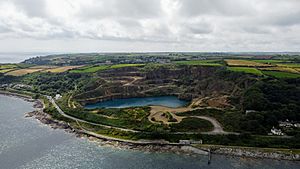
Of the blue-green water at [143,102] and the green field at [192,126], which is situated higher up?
the green field at [192,126]

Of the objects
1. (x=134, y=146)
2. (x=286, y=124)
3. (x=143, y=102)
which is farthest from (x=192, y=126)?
(x=143, y=102)

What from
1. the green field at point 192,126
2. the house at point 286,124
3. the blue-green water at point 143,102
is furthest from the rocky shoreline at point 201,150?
the blue-green water at point 143,102

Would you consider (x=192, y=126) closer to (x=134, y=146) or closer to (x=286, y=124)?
(x=134, y=146)

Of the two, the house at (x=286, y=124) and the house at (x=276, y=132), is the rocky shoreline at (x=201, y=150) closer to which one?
the house at (x=276, y=132)

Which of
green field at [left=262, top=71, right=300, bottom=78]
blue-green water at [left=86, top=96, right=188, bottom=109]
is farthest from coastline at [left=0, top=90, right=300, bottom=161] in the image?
green field at [left=262, top=71, right=300, bottom=78]

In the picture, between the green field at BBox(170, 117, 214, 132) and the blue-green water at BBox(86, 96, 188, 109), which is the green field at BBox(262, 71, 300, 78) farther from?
the green field at BBox(170, 117, 214, 132)

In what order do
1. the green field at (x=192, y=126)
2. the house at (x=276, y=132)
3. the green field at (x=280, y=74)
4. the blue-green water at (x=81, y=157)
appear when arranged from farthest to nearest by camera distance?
the green field at (x=280, y=74) → the green field at (x=192, y=126) → the house at (x=276, y=132) → the blue-green water at (x=81, y=157)
